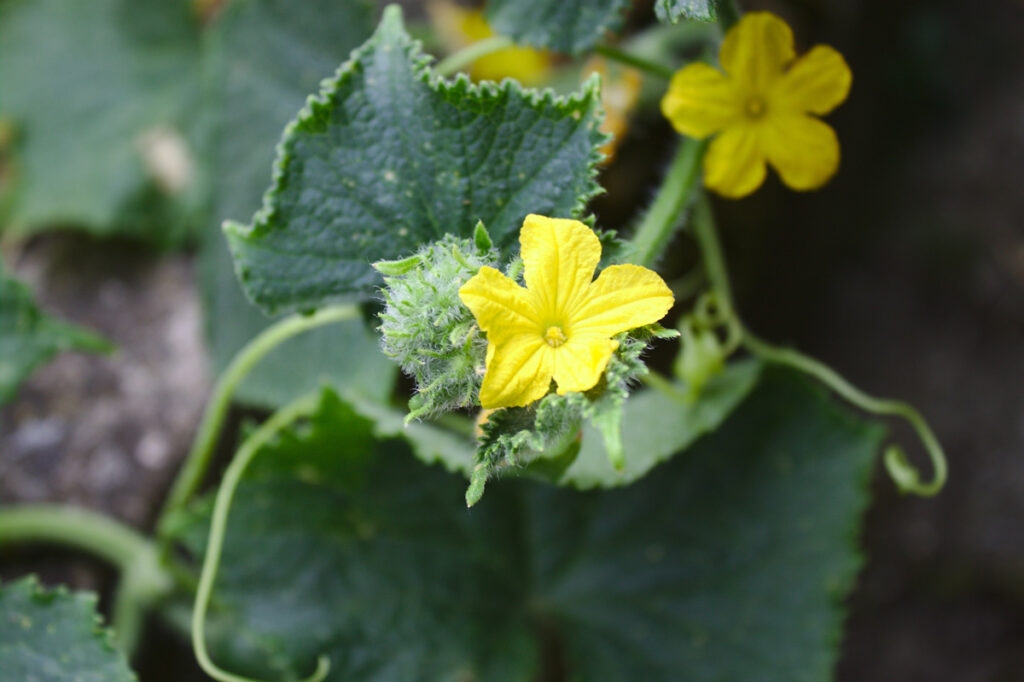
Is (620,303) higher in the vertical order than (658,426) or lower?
higher

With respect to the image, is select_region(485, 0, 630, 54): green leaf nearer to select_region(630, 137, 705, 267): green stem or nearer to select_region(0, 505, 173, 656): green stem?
select_region(630, 137, 705, 267): green stem

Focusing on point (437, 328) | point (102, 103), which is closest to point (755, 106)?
point (437, 328)

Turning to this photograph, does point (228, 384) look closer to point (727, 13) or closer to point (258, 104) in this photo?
point (258, 104)

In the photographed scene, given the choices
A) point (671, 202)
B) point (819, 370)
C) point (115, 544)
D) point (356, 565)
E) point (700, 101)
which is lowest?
point (115, 544)

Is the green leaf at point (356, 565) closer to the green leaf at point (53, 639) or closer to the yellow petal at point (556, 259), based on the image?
the green leaf at point (53, 639)

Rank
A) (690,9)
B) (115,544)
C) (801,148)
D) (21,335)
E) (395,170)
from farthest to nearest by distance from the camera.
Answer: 1. (115,544)
2. (21,335)
3. (801,148)
4. (395,170)
5. (690,9)

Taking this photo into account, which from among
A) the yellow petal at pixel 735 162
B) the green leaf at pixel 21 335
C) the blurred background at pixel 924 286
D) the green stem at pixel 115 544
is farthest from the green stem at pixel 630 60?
the green stem at pixel 115 544

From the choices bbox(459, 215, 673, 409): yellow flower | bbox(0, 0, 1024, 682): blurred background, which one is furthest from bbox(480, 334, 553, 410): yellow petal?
bbox(0, 0, 1024, 682): blurred background
